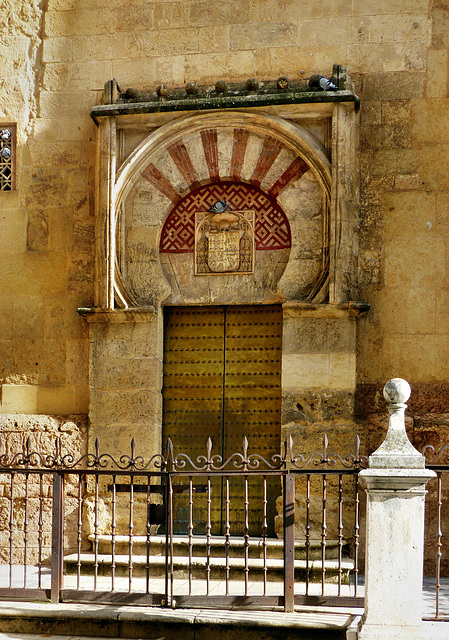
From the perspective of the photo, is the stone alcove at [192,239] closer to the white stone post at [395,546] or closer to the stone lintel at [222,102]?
the stone lintel at [222,102]

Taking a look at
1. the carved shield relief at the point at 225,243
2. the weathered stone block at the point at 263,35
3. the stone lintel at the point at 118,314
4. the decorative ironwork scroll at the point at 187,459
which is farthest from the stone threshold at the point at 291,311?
the weathered stone block at the point at 263,35

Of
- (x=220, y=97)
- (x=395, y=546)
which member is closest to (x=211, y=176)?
(x=220, y=97)

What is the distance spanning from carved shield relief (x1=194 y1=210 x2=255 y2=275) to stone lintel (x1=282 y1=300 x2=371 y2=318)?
0.52m

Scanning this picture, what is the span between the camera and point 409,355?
7387mm

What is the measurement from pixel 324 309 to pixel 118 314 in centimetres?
178

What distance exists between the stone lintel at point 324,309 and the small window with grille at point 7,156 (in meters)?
2.85

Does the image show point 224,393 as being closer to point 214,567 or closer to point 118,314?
point 118,314

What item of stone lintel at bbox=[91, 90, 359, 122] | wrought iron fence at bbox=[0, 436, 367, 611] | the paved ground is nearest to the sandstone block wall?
stone lintel at bbox=[91, 90, 359, 122]

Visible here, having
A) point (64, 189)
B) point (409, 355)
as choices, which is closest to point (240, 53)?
point (64, 189)

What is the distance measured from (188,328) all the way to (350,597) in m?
3.02

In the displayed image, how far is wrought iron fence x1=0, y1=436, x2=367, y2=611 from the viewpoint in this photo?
18.9 ft

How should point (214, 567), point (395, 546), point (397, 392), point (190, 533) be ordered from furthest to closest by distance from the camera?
point (214, 567) → point (190, 533) → point (397, 392) → point (395, 546)

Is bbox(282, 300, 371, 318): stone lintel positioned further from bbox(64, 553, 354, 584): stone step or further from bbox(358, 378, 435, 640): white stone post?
bbox(358, 378, 435, 640): white stone post

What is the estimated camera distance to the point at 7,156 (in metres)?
8.23
